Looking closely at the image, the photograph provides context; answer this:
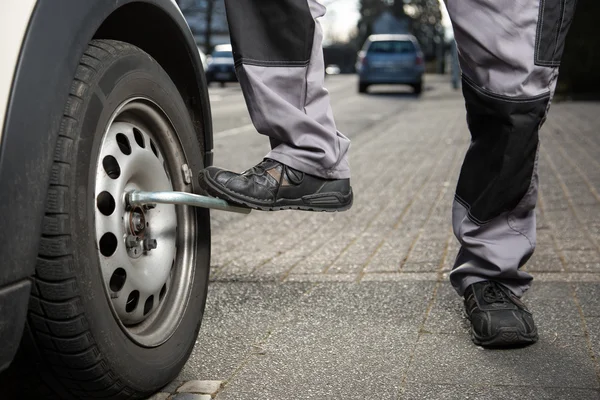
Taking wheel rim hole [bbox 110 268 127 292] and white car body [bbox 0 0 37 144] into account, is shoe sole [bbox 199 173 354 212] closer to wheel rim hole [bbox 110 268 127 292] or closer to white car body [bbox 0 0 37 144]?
wheel rim hole [bbox 110 268 127 292]

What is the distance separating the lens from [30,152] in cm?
169

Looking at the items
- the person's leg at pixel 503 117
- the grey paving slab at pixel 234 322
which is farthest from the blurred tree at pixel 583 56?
the person's leg at pixel 503 117

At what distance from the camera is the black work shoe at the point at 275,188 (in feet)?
8.13

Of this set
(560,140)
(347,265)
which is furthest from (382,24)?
(347,265)

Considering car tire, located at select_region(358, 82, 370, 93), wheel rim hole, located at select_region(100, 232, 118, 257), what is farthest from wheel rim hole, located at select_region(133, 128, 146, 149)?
car tire, located at select_region(358, 82, 370, 93)

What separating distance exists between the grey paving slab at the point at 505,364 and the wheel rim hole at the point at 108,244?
2.75 feet

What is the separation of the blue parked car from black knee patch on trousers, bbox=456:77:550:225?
79.3 feet

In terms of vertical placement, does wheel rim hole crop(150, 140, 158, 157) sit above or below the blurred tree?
above

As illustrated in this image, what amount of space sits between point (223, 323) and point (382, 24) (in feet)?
288

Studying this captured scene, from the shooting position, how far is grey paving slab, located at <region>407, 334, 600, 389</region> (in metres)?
2.36

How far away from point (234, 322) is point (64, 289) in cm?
123

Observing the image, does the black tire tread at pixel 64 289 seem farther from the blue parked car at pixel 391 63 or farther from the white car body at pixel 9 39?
the blue parked car at pixel 391 63

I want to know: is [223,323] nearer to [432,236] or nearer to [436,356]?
[436,356]

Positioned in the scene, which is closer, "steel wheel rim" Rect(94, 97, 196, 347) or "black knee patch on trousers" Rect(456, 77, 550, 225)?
"steel wheel rim" Rect(94, 97, 196, 347)
